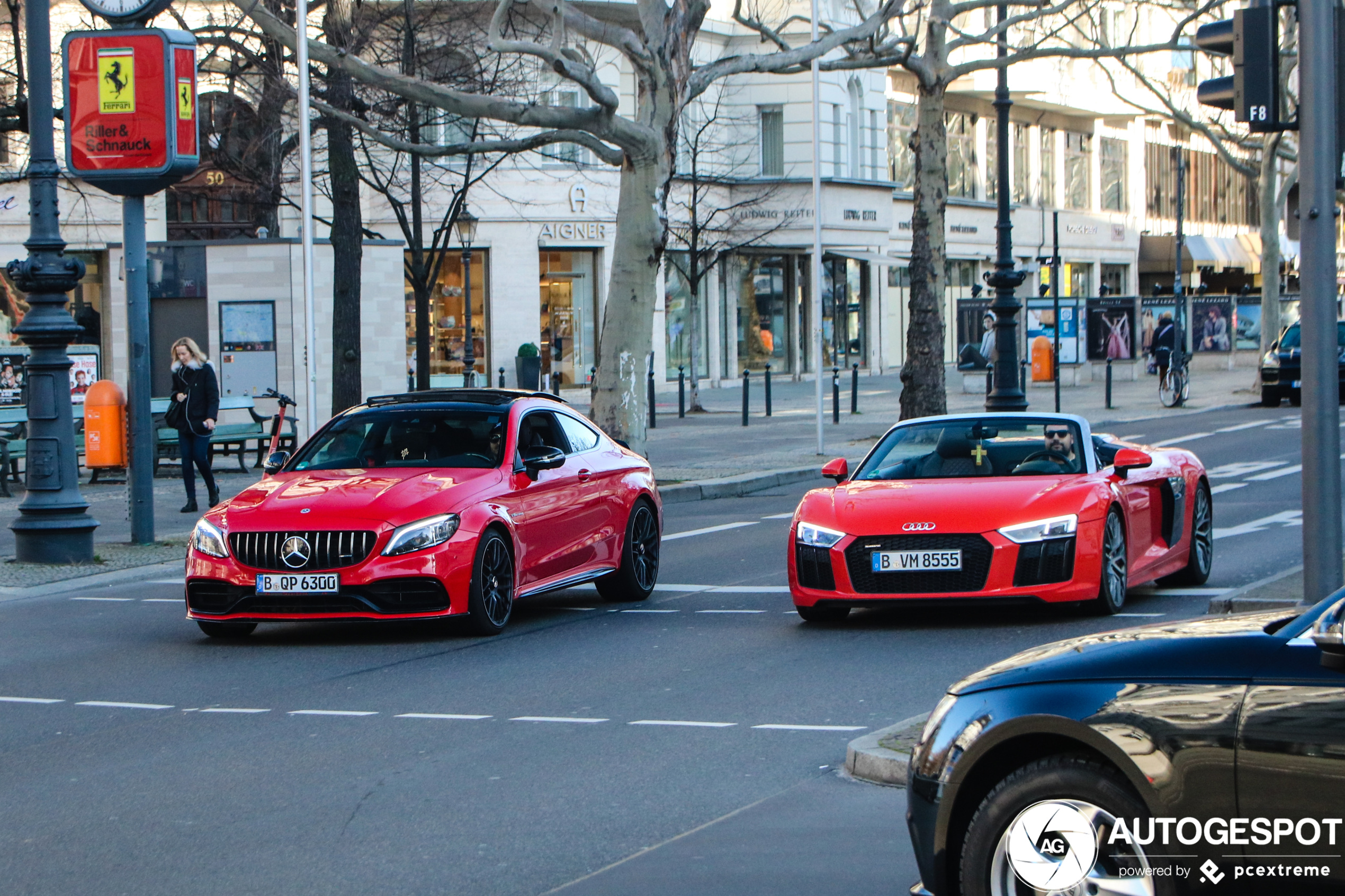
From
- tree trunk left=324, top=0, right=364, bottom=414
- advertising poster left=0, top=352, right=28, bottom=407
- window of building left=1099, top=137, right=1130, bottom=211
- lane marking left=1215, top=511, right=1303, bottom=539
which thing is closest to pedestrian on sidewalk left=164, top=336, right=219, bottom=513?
advertising poster left=0, top=352, right=28, bottom=407

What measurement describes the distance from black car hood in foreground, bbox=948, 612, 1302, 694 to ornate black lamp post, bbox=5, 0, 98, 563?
39.6 feet

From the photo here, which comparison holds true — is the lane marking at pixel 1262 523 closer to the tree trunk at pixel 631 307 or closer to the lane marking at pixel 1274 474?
the lane marking at pixel 1274 474

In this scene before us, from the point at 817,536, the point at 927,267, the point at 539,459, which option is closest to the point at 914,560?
the point at 817,536

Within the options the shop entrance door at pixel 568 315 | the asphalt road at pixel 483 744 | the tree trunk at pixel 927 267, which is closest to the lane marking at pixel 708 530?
the asphalt road at pixel 483 744

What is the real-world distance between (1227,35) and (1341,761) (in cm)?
517

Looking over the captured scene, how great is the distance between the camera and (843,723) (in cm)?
811

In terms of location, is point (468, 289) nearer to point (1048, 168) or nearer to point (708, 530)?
point (708, 530)

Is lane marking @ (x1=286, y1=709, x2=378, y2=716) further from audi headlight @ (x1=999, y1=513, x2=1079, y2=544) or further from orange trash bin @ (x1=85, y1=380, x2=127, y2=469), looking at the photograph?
orange trash bin @ (x1=85, y1=380, x2=127, y2=469)

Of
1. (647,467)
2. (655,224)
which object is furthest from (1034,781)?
(655,224)

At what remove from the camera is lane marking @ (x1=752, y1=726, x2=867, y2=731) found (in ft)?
26.3

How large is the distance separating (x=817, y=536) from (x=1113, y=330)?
39.3 m

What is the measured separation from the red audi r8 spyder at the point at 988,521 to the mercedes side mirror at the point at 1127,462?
0.5 inches

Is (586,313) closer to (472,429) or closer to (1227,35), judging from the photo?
(472,429)

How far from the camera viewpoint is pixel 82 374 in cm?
2531
